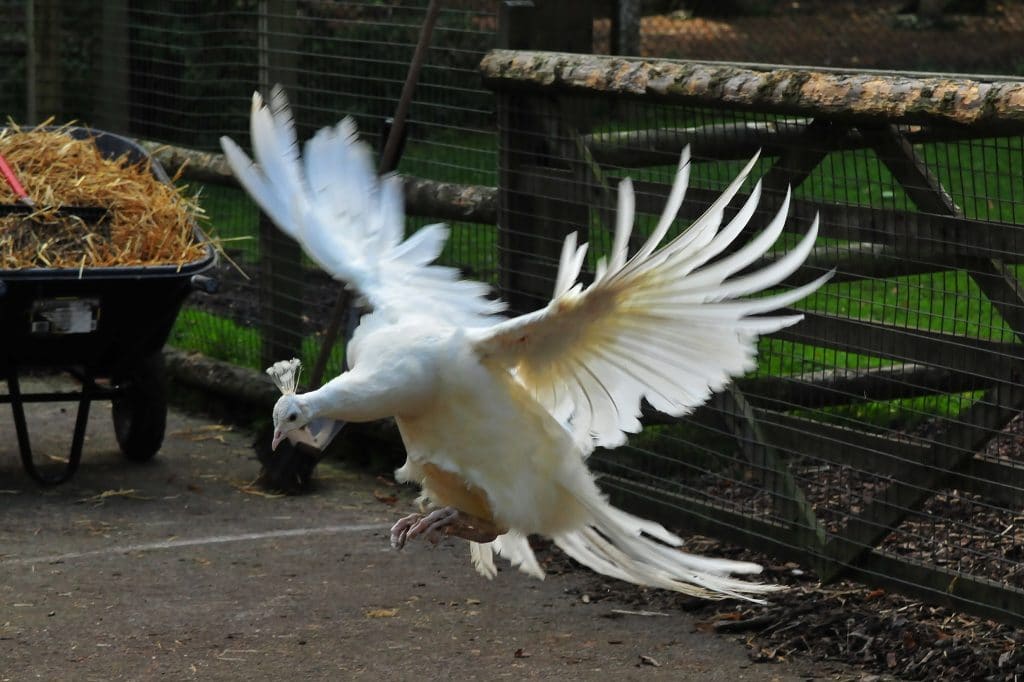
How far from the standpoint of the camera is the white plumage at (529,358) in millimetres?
3770

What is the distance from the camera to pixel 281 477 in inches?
268

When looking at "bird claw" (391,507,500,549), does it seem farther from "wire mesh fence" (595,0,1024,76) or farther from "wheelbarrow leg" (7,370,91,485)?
"wire mesh fence" (595,0,1024,76)

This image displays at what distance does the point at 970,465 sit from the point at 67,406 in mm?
5278

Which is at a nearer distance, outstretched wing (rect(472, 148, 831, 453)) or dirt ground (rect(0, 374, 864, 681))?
outstretched wing (rect(472, 148, 831, 453))

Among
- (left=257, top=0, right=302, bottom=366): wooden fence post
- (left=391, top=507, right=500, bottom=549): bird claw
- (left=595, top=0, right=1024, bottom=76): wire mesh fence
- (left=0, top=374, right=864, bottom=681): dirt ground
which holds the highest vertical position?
(left=595, top=0, right=1024, bottom=76): wire mesh fence

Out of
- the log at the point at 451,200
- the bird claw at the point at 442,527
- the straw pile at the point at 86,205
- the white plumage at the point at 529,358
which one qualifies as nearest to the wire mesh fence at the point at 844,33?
the log at the point at 451,200

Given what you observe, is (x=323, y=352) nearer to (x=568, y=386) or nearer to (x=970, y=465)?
(x=568, y=386)

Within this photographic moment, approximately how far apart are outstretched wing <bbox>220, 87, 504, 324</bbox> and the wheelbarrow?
5.11ft

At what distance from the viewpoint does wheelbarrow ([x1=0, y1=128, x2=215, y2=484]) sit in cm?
629

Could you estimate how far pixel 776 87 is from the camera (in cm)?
504

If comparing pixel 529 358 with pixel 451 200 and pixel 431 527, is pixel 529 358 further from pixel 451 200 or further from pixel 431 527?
pixel 451 200

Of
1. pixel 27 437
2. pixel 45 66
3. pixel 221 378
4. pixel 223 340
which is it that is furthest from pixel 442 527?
pixel 45 66

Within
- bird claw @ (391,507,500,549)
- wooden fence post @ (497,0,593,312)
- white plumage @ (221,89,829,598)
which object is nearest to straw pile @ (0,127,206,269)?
wooden fence post @ (497,0,593,312)

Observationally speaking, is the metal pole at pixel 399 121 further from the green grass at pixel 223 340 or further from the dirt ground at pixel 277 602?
the green grass at pixel 223 340
